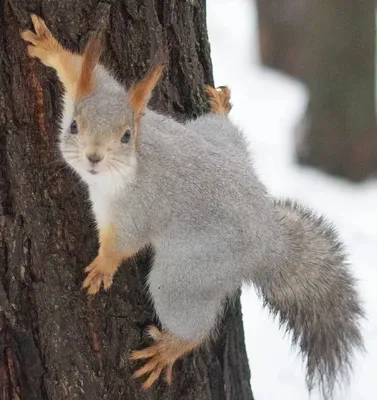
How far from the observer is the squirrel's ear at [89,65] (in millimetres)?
1096

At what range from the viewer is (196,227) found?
4.09 feet

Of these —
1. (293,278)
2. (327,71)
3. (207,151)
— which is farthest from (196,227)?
(327,71)

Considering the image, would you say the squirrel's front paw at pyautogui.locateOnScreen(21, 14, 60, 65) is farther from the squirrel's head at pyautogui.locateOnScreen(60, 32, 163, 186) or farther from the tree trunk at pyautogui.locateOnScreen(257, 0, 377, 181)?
the tree trunk at pyautogui.locateOnScreen(257, 0, 377, 181)

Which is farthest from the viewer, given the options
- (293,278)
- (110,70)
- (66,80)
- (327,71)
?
(327,71)

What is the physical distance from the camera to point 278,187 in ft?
11.9

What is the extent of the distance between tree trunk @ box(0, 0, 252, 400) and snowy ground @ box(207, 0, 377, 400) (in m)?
0.38

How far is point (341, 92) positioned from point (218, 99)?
2508 mm

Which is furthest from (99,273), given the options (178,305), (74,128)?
(74,128)

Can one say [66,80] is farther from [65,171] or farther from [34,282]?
[34,282]

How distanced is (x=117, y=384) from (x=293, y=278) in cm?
36

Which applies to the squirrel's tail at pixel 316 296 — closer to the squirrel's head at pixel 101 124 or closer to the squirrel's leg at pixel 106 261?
the squirrel's leg at pixel 106 261

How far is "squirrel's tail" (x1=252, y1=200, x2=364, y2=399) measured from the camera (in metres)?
1.41

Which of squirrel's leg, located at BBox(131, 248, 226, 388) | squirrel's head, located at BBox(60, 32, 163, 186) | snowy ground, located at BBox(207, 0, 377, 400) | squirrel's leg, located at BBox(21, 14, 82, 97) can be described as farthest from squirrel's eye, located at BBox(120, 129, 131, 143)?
snowy ground, located at BBox(207, 0, 377, 400)

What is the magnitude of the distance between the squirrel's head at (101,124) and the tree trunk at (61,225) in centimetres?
9
